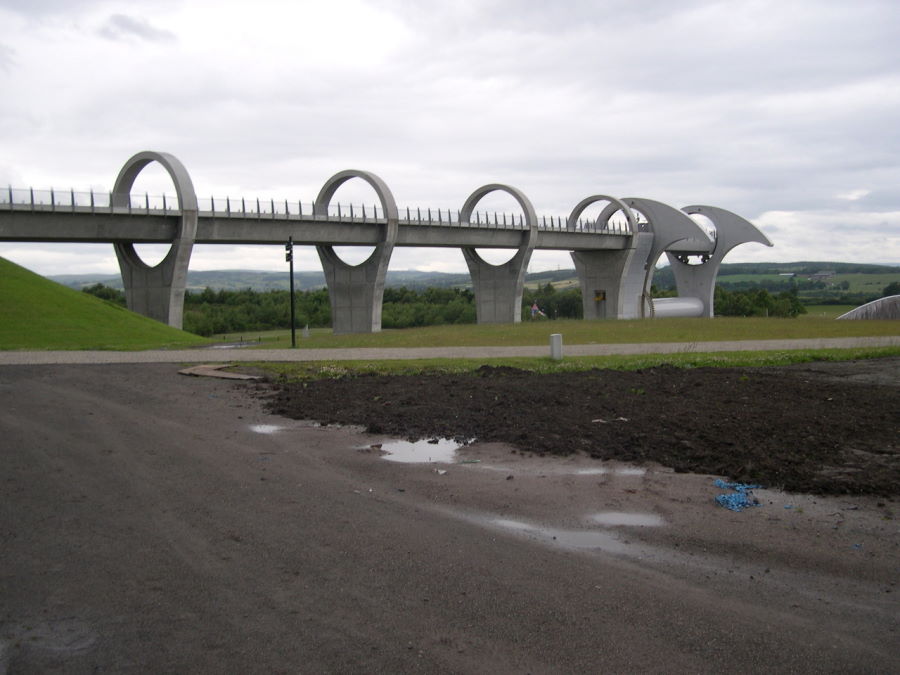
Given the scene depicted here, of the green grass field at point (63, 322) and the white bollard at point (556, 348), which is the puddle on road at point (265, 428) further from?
the green grass field at point (63, 322)

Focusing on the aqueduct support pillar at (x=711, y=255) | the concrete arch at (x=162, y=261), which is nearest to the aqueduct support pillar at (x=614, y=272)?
the aqueduct support pillar at (x=711, y=255)

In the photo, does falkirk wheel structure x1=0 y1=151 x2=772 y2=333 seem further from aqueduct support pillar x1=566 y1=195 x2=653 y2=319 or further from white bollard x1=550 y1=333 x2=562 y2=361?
white bollard x1=550 y1=333 x2=562 y2=361

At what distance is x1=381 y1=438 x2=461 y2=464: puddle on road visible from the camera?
8734 mm

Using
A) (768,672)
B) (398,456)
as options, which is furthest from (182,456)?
(768,672)

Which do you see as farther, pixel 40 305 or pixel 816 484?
pixel 40 305

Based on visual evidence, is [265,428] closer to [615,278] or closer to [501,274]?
[501,274]

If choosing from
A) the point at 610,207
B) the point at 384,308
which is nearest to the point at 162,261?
the point at 610,207

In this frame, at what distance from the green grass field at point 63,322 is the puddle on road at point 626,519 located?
898 inches

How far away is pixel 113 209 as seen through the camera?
35.7 m

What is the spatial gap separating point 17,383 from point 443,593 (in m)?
13.4

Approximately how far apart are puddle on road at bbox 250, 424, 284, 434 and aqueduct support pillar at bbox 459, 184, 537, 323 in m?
47.1

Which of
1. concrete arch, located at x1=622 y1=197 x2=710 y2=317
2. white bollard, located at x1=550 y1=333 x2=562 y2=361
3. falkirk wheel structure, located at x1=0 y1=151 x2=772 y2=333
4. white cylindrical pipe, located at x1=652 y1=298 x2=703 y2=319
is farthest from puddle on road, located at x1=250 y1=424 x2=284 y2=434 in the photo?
white cylindrical pipe, located at x1=652 y1=298 x2=703 y2=319

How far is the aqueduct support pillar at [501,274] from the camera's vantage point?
57.5m

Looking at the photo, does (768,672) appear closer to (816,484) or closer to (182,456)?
(816,484)
